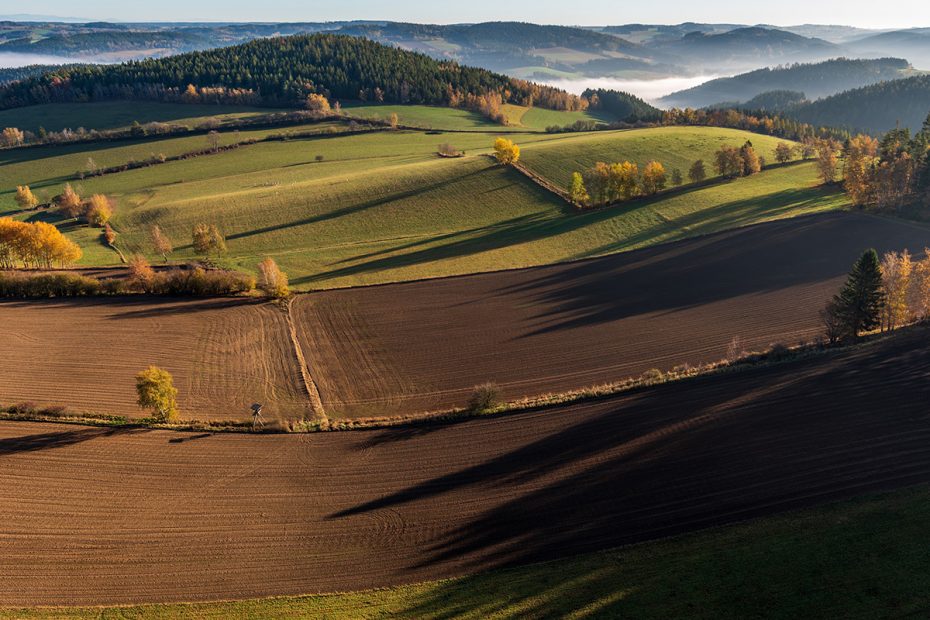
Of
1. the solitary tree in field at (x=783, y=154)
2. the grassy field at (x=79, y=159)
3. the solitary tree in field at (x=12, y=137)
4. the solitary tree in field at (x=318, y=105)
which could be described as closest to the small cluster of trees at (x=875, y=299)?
the solitary tree in field at (x=783, y=154)

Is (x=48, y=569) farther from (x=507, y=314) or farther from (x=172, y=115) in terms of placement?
(x=172, y=115)

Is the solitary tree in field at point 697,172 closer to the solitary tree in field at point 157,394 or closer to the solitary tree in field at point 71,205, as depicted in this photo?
the solitary tree in field at point 157,394

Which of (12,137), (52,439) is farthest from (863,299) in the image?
(12,137)

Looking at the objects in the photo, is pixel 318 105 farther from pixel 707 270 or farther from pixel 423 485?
pixel 423 485

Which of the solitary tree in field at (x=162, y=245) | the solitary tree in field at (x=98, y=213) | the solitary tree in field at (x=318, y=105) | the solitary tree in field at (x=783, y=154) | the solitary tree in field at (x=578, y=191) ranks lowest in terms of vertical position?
the solitary tree in field at (x=162, y=245)

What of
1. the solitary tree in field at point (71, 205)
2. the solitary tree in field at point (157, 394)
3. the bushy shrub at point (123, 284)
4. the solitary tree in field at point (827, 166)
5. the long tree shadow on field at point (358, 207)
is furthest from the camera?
the solitary tree in field at point (827, 166)

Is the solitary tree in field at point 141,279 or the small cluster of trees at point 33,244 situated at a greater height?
the small cluster of trees at point 33,244

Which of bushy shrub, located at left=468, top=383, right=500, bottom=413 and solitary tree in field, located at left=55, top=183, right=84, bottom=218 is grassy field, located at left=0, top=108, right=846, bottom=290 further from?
bushy shrub, located at left=468, top=383, right=500, bottom=413

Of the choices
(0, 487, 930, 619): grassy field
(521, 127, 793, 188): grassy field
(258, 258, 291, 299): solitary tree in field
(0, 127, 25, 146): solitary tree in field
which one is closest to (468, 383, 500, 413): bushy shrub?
(0, 487, 930, 619): grassy field
